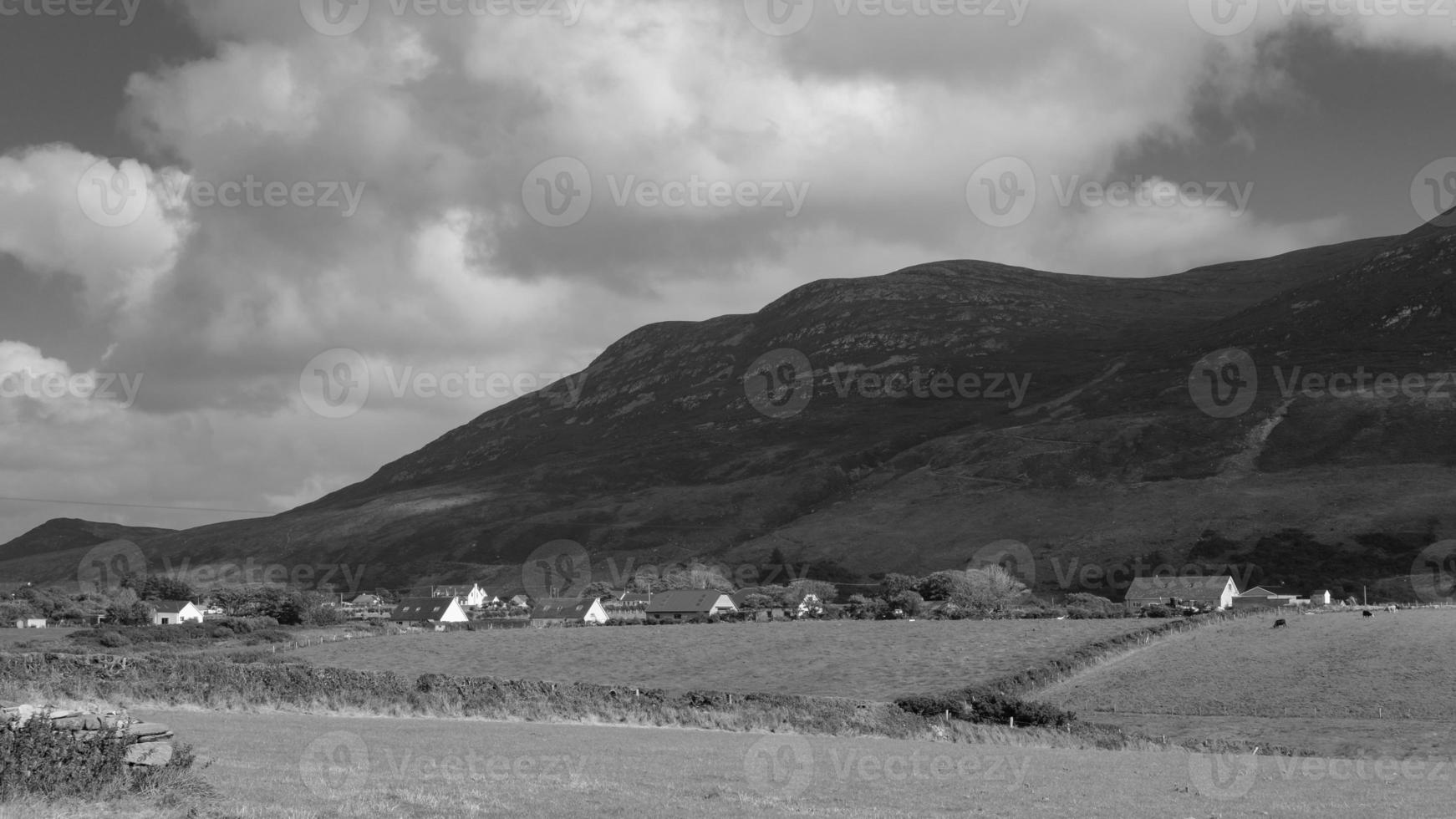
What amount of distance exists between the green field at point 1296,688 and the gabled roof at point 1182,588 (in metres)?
50.2

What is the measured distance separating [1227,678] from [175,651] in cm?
6953

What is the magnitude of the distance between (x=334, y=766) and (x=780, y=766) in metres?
9.76

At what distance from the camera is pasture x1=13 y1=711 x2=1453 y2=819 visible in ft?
59.2

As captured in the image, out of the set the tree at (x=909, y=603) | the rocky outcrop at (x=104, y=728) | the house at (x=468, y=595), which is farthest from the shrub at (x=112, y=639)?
the house at (x=468, y=595)

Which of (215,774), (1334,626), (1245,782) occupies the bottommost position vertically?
(1334,626)

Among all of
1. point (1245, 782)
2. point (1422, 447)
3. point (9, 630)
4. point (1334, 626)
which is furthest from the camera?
point (1422, 447)

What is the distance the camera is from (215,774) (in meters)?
19.2

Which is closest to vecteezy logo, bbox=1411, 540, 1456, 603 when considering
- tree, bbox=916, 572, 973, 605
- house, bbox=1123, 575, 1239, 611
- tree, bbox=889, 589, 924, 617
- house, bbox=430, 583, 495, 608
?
house, bbox=1123, 575, 1239, 611

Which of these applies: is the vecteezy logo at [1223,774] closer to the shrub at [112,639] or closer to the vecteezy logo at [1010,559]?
the shrub at [112,639]

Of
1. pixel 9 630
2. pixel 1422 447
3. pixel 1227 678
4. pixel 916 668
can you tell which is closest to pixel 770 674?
pixel 916 668

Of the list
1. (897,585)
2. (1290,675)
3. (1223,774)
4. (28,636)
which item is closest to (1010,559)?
(897,585)

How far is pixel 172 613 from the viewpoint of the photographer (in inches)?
5433

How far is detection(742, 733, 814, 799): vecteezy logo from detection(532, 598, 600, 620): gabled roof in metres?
102

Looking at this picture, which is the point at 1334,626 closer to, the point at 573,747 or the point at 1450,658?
the point at 1450,658
